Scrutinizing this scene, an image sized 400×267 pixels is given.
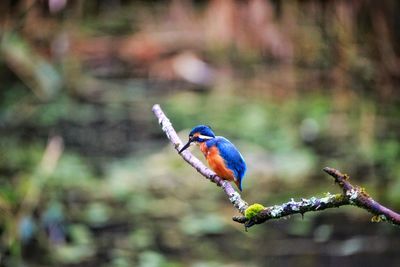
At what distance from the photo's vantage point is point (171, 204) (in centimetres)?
449

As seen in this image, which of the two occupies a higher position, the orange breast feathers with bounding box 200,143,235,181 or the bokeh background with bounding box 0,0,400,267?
the bokeh background with bounding box 0,0,400,267

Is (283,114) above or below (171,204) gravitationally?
above

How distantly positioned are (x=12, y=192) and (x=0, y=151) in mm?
930

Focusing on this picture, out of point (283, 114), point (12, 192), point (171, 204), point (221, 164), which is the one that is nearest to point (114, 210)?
point (171, 204)

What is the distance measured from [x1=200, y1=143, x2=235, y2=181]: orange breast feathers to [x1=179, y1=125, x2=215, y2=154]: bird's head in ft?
0.08

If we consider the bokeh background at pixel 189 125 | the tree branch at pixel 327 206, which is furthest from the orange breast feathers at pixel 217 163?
the bokeh background at pixel 189 125

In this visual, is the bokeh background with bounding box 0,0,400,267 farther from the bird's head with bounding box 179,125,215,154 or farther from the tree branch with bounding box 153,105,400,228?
the tree branch with bounding box 153,105,400,228

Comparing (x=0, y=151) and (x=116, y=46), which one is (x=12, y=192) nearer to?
(x=0, y=151)

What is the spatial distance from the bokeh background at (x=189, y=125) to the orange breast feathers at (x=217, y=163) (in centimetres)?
213

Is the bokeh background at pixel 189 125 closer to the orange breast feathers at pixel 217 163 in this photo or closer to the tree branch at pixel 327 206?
the orange breast feathers at pixel 217 163

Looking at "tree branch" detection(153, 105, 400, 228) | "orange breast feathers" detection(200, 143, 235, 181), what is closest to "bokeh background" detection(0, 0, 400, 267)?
"orange breast feathers" detection(200, 143, 235, 181)

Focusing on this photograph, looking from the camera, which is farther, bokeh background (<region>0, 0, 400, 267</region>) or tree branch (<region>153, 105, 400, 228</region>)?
bokeh background (<region>0, 0, 400, 267</region>)

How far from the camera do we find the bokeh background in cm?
398

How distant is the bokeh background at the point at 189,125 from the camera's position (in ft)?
13.1
